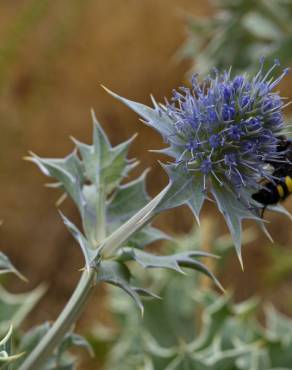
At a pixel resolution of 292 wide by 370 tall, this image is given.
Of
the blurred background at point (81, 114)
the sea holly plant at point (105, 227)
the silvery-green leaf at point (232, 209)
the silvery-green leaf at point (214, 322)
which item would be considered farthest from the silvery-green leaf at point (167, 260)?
the blurred background at point (81, 114)

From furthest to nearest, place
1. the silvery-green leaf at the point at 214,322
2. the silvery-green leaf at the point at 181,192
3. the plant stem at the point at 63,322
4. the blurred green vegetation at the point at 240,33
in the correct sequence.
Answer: the blurred green vegetation at the point at 240,33
the silvery-green leaf at the point at 214,322
the plant stem at the point at 63,322
the silvery-green leaf at the point at 181,192

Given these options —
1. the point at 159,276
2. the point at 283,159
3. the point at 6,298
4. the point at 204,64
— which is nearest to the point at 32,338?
the point at 6,298

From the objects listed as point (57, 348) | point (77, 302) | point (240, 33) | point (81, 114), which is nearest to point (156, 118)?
point (77, 302)

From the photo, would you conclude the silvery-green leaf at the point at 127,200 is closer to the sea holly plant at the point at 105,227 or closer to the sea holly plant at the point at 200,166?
the sea holly plant at the point at 105,227

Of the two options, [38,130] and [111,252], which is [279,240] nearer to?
[38,130]

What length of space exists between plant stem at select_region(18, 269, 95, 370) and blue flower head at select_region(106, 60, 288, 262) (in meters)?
0.22

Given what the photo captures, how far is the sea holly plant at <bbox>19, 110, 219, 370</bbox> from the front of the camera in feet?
3.92

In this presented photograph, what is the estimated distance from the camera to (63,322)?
48.3 inches

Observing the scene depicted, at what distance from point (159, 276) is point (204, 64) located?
78 cm

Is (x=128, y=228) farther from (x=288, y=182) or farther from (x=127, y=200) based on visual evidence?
(x=288, y=182)

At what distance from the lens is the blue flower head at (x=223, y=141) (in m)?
1.15

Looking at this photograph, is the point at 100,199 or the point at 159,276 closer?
the point at 100,199

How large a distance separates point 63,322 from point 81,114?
2.83 meters

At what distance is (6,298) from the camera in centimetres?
182
